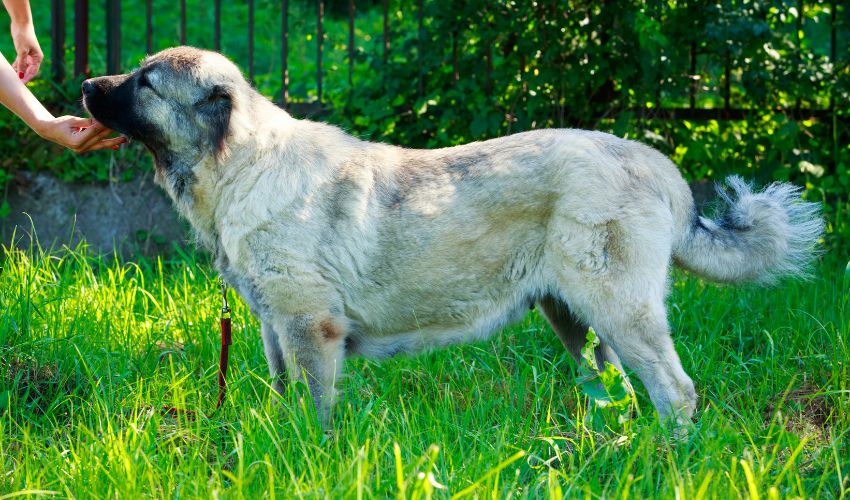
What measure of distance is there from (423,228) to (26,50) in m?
1.95

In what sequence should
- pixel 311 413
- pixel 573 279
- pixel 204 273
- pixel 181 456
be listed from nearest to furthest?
pixel 181 456
pixel 311 413
pixel 573 279
pixel 204 273

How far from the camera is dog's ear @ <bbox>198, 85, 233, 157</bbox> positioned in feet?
11.4

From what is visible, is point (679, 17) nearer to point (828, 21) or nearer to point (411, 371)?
point (828, 21)

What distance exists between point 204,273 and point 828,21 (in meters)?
4.56

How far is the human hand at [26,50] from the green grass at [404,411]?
95cm

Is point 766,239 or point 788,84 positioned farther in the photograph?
point 788,84

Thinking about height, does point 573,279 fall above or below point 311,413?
above

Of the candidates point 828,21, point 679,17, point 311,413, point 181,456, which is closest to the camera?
point 181,456

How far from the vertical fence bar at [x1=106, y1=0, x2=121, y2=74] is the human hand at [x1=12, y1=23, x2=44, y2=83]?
231 centimetres

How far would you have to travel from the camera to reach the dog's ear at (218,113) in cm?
346

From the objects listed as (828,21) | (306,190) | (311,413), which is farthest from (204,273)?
(828,21)

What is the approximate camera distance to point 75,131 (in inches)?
145

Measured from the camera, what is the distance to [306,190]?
3.49 metres

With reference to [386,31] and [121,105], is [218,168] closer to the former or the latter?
[121,105]
